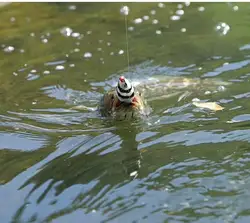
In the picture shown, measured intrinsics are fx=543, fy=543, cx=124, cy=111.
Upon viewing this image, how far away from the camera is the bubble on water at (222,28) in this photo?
26.2ft

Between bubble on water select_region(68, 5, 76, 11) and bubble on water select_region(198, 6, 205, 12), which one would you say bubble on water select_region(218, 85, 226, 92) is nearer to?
bubble on water select_region(198, 6, 205, 12)

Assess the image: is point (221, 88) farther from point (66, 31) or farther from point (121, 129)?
point (66, 31)

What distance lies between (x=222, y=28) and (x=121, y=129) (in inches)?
150

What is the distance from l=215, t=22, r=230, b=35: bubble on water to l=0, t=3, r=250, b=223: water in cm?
2

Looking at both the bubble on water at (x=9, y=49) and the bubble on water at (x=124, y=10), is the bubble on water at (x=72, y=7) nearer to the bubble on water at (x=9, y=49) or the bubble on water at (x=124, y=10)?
the bubble on water at (x=124, y=10)

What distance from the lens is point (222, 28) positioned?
26.7 feet

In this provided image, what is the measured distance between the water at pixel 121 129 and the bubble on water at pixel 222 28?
2cm

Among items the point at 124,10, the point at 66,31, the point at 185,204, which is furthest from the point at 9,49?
the point at 185,204

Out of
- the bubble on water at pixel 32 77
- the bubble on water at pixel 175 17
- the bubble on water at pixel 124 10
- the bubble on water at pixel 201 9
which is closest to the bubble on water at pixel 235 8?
the bubble on water at pixel 201 9

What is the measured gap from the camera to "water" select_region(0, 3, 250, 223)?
3691 millimetres

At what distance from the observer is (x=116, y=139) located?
187 inches

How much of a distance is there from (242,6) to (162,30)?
1.68 meters

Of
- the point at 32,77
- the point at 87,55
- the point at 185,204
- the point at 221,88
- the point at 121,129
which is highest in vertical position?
the point at 87,55

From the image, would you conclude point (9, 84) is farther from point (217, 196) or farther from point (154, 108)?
point (217, 196)
